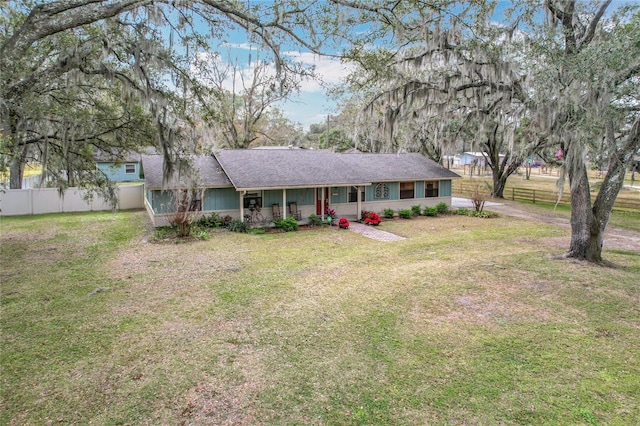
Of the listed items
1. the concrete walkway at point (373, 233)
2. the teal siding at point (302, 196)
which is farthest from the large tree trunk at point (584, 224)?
the teal siding at point (302, 196)

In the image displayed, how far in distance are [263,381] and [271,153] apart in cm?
1450

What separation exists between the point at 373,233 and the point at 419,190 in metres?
6.31

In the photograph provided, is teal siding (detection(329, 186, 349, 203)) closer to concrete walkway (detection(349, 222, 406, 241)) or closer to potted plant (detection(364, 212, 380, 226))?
concrete walkway (detection(349, 222, 406, 241))

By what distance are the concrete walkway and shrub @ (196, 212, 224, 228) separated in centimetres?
536

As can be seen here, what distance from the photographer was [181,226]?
1316 cm

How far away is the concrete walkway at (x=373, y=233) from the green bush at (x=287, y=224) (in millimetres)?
2353

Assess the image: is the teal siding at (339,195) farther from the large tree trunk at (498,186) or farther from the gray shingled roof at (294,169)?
the large tree trunk at (498,186)

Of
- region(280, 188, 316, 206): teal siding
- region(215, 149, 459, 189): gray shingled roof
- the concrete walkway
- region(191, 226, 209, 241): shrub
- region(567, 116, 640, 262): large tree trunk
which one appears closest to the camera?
region(567, 116, 640, 262): large tree trunk

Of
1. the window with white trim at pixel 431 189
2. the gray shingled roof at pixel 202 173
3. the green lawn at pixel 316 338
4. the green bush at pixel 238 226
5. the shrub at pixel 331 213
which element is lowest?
the green lawn at pixel 316 338

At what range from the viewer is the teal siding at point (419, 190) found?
19.9 m

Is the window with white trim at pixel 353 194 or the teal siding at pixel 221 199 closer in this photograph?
the teal siding at pixel 221 199

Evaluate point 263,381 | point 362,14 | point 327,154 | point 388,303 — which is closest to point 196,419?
point 263,381

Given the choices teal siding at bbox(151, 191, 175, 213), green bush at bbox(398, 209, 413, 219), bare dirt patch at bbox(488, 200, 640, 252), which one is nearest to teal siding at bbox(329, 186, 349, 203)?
green bush at bbox(398, 209, 413, 219)

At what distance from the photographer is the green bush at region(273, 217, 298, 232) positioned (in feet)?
49.1
